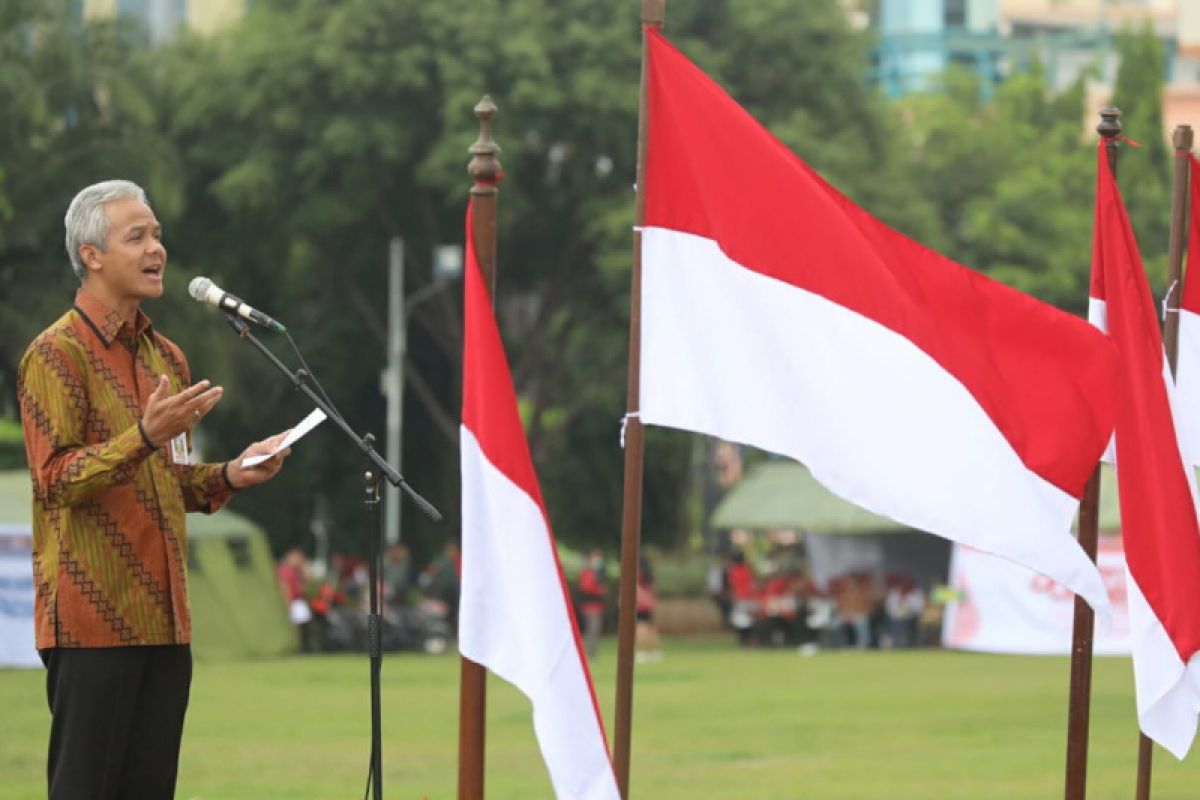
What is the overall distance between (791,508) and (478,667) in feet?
105

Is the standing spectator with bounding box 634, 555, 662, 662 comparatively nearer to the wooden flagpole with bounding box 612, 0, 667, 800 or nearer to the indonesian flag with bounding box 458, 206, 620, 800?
the wooden flagpole with bounding box 612, 0, 667, 800

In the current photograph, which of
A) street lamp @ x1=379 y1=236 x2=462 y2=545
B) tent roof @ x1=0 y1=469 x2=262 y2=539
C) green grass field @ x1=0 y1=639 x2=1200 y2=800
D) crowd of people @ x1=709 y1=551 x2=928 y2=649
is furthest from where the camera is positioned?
street lamp @ x1=379 y1=236 x2=462 y2=545

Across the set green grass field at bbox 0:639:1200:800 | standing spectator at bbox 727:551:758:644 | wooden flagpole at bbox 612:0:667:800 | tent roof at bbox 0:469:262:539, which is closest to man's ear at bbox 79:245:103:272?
wooden flagpole at bbox 612:0:667:800

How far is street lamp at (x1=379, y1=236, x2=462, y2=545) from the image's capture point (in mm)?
40594

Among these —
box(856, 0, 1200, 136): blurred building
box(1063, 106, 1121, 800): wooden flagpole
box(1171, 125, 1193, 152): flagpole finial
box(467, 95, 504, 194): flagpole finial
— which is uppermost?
box(856, 0, 1200, 136): blurred building

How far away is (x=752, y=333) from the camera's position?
7500 millimetres

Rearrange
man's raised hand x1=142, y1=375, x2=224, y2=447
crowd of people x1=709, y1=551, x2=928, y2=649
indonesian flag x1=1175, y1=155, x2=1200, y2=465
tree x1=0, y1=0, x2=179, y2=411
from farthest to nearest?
crowd of people x1=709, y1=551, x2=928, y2=649 < tree x1=0, y1=0, x2=179, y2=411 < indonesian flag x1=1175, y1=155, x2=1200, y2=465 < man's raised hand x1=142, y1=375, x2=224, y2=447

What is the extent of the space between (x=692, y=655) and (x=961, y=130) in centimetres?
2754

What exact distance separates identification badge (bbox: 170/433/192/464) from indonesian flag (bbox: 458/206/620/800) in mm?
891

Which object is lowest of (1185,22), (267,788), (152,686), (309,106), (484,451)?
(267,788)

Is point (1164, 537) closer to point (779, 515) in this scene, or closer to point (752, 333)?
point (752, 333)

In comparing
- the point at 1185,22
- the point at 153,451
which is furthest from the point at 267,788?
the point at 1185,22

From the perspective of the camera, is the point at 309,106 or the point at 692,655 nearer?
the point at 692,655

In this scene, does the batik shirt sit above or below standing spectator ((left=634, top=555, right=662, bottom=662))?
above
